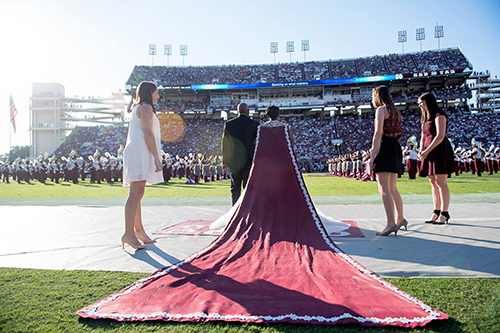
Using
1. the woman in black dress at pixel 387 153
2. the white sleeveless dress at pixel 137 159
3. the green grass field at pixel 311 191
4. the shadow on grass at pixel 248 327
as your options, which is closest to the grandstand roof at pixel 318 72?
the green grass field at pixel 311 191

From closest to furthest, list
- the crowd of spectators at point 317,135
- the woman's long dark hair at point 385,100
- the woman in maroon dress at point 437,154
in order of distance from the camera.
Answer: the woman's long dark hair at point 385,100
the woman in maroon dress at point 437,154
the crowd of spectators at point 317,135

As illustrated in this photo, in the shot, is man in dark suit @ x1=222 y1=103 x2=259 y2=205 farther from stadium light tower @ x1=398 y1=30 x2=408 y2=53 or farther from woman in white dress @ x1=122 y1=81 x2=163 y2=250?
stadium light tower @ x1=398 y1=30 x2=408 y2=53

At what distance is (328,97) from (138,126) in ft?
144

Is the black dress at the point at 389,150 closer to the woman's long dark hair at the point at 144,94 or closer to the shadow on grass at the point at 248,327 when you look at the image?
the shadow on grass at the point at 248,327

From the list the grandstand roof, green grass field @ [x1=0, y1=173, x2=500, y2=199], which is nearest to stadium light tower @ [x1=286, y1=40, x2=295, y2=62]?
the grandstand roof

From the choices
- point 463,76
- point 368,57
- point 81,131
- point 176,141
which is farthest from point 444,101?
point 81,131

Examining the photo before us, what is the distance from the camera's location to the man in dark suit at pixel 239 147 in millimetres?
4723

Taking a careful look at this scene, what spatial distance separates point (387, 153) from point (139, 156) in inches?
118

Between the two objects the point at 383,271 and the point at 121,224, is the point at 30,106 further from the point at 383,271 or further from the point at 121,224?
the point at 383,271

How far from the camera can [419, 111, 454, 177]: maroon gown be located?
4321mm

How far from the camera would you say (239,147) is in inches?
188

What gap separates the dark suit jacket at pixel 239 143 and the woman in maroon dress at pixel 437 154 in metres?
2.56

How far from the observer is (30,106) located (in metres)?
54.0

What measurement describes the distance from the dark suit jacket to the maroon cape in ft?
4.58
